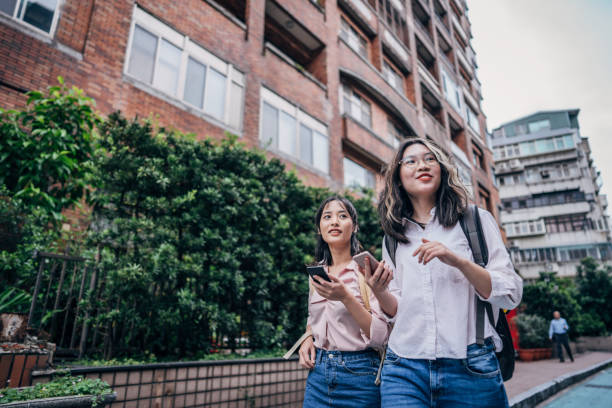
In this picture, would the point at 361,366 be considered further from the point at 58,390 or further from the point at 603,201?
the point at 603,201

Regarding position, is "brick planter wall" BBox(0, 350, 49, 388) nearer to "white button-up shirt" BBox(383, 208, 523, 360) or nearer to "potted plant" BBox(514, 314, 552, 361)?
"white button-up shirt" BBox(383, 208, 523, 360)

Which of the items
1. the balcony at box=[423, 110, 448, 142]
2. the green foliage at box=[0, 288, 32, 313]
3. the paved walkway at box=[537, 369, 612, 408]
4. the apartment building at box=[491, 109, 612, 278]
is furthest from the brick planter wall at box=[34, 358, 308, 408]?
the apartment building at box=[491, 109, 612, 278]

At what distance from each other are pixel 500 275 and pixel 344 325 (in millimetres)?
1029

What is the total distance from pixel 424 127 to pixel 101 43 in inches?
671

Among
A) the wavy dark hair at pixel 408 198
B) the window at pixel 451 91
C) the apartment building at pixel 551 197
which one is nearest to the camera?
the wavy dark hair at pixel 408 198

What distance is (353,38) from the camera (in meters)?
17.4

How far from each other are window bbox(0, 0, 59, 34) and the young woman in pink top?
26.2 ft

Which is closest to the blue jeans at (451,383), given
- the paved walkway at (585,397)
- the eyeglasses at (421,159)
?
the eyeglasses at (421,159)

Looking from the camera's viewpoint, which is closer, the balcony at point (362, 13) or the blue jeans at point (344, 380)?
the blue jeans at point (344, 380)

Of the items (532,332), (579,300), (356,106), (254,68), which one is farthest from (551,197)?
(254,68)

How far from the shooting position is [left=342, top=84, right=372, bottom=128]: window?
50.7 feet

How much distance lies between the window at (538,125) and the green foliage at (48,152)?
58591 millimetres

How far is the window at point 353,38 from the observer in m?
16.6

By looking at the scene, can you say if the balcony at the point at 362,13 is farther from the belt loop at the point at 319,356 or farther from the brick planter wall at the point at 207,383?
the belt loop at the point at 319,356
